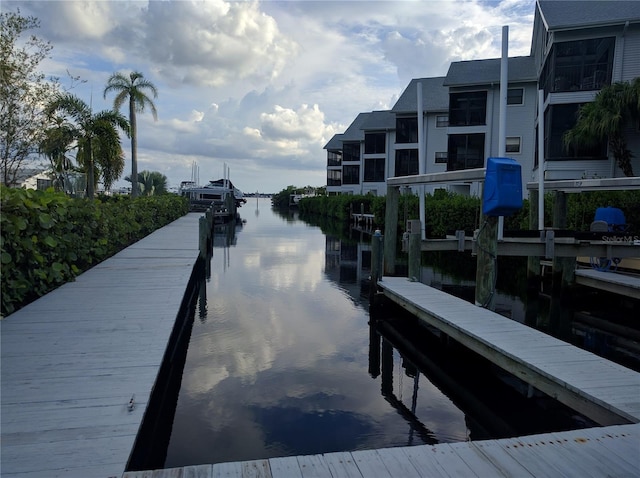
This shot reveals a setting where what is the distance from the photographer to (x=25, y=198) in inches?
287

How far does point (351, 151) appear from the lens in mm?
59750

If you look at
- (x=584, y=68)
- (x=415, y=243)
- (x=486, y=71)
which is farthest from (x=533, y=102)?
(x=415, y=243)

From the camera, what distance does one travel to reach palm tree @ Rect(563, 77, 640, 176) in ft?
69.6

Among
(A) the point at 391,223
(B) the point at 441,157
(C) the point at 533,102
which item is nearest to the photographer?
(A) the point at 391,223

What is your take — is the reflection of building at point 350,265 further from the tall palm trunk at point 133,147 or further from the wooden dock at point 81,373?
the tall palm trunk at point 133,147

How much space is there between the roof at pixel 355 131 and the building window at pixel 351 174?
11.0 ft

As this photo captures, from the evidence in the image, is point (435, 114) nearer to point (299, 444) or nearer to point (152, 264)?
point (152, 264)

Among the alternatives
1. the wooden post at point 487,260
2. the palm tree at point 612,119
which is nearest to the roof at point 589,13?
the palm tree at point 612,119

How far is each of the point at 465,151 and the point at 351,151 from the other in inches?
1094

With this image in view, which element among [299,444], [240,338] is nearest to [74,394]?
[299,444]

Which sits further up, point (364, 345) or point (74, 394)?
point (74, 394)

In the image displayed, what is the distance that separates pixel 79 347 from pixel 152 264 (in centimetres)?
693

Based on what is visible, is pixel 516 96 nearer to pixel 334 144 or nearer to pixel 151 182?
pixel 151 182

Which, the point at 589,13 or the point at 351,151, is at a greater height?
the point at 589,13
